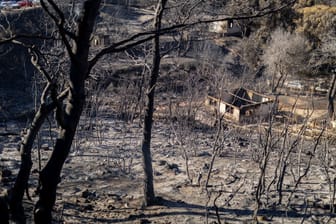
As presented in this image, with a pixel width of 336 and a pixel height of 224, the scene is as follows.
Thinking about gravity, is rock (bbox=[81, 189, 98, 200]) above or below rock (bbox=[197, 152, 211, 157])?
above

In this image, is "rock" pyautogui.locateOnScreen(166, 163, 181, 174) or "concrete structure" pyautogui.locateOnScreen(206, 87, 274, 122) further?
"concrete structure" pyautogui.locateOnScreen(206, 87, 274, 122)

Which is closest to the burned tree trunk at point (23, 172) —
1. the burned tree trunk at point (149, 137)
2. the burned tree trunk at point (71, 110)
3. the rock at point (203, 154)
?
the burned tree trunk at point (71, 110)

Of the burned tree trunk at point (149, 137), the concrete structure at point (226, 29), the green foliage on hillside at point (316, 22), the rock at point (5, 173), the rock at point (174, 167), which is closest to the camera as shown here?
the burned tree trunk at point (149, 137)

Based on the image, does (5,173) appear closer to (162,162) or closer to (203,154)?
(162,162)

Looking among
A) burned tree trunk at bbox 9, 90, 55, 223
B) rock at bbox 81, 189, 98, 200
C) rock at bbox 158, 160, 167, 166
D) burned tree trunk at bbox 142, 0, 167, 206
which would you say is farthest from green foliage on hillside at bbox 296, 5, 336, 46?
burned tree trunk at bbox 9, 90, 55, 223

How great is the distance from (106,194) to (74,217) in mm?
1257

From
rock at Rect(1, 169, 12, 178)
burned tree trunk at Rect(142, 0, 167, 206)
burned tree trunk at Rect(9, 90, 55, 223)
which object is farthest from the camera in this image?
rock at Rect(1, 169, 12, 178)

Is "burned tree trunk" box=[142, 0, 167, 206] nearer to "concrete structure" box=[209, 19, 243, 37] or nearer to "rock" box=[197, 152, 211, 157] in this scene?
"rock" box=[197, 152, 211, 157]

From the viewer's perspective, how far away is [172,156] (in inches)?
417

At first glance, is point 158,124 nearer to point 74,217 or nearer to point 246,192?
point 246,192

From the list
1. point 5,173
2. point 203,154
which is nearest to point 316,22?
point 203,154

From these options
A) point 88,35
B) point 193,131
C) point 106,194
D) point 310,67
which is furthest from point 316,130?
point 88,35

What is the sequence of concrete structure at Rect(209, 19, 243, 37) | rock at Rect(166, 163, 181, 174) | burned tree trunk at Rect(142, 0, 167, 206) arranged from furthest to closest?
concrete structure at Rect(209, 19, 243, 37) < rock at Rect(166, 163, 181, 174) < burned tree trunk at Rect(142, 0, 167, 206)

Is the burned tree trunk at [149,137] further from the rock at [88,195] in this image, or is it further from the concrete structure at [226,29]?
the concrete structure at [226,29]
